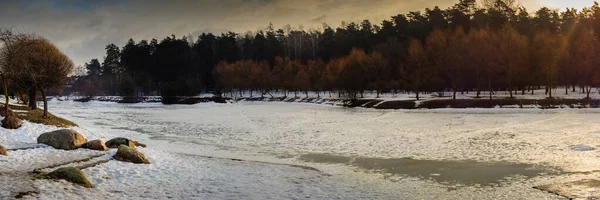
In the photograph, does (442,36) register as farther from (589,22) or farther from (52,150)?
(52,150)

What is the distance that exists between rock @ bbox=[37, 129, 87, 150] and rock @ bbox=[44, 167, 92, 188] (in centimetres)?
668

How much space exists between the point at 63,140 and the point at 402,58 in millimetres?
105694

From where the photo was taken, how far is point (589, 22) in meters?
94.7

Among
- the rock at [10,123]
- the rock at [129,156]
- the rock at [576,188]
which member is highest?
the rock at [10,123]

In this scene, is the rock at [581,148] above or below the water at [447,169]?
above

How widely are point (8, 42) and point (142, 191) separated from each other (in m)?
17.7

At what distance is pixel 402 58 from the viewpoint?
Answer: 118 metres

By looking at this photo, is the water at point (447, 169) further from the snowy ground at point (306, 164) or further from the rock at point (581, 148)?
the rock at point (581, 148)

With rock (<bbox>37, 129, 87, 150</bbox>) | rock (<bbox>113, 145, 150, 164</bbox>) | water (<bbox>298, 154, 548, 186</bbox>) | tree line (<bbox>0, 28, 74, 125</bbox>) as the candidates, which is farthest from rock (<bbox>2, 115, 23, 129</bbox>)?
water (<bbox>298, 154, 548, 186</bbox>)

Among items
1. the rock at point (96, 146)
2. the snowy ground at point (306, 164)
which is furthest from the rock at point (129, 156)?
the rock at point (96, 146)

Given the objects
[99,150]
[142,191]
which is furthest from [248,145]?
[142,191]

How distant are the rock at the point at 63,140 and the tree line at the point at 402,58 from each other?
6631 cm

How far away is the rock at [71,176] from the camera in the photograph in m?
14.2

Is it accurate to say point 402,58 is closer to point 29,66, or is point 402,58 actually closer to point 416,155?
point 416,155
